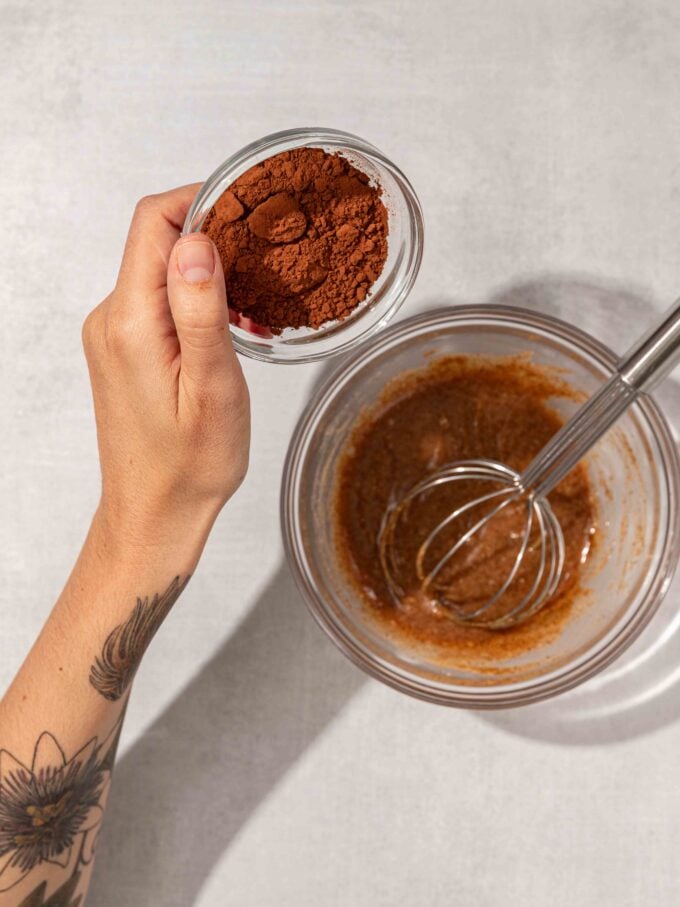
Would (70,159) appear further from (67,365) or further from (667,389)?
(667,389)

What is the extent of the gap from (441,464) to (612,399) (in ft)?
0.59

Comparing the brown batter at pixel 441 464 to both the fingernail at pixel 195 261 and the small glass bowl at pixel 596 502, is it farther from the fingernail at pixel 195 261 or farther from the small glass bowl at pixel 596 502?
the fingernail at pixel 195 261

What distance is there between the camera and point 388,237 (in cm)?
59

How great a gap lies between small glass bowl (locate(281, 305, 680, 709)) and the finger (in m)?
0.18

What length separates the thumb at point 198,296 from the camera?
0.49 meters

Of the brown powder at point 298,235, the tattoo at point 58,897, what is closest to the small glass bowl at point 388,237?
the brown powder at point 298,235

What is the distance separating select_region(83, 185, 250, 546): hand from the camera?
1.65 ft

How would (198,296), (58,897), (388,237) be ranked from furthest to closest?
(58,897) < (388,237) < (198,296)

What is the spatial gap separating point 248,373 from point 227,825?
39 centimetres

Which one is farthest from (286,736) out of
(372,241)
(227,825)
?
(372,241)

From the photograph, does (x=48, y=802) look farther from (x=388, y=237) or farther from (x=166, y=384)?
(x=388, y=237)

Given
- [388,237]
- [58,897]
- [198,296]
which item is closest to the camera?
[198,296]

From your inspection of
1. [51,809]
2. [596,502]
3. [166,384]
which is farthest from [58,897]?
[596,502]

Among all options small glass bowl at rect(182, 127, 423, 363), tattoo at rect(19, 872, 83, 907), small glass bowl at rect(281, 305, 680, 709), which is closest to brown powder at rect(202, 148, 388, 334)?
small glass bowl at rect(182, 127, 423, 363)
